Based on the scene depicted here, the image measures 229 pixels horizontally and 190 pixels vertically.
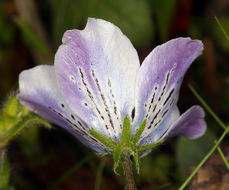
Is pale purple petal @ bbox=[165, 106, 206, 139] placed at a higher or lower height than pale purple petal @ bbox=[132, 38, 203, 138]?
lower

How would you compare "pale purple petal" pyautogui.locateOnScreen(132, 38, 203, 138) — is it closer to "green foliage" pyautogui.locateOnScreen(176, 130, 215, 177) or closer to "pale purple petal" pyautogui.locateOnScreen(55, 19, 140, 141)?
"pale purple petal" pyautogui.locateOnScreen(55, 19, 140, 141)

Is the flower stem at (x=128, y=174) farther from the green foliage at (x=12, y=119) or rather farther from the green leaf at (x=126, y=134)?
the green foliage at (x=12, y=119)

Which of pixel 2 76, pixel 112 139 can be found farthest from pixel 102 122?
pixel 2 76

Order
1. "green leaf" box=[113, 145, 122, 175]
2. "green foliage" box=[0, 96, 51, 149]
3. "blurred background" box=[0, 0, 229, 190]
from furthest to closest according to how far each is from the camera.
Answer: "blurred background" box=[0, 0, 229, 190], "green foliage" box=[0, 96, 51, 149], "green leaf" box=[113, 145, 122, 175]

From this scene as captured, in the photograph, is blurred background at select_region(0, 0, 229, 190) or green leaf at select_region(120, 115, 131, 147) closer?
green leaf at select_region(120, 115, 131, 147)

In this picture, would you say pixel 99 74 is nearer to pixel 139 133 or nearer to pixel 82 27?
pixel 139 133

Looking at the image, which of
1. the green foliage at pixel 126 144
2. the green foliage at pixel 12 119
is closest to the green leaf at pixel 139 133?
the green foliage at pixel 126 144

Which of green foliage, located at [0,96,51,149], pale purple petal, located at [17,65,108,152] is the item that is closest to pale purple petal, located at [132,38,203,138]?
pale purple petal, located at [17,65,108,152]

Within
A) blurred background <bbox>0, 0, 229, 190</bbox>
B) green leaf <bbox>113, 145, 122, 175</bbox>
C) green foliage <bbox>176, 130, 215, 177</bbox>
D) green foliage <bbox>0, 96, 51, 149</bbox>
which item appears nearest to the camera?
green leaf <bbox>113, 145, 122, 175</bbox>
